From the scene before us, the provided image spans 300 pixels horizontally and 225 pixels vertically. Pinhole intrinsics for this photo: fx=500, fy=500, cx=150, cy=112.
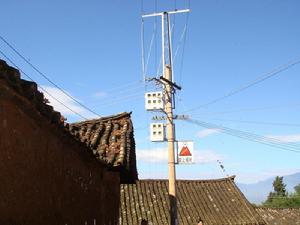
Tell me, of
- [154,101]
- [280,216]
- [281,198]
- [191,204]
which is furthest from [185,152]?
[281,198]

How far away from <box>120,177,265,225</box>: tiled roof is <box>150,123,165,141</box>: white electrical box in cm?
849

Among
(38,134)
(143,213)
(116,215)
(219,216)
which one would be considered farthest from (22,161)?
(219,216)

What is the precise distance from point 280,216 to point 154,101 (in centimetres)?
2344

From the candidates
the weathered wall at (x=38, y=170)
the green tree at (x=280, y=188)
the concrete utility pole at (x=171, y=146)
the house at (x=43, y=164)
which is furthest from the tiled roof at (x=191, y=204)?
the green tree at (x=280, y=188)

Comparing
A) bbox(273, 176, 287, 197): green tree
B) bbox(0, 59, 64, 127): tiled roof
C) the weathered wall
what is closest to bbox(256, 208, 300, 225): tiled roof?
the weathered wall

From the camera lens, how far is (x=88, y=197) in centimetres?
1061

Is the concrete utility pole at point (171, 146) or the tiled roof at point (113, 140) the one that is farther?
the concrete utility pole at point (171, 146)

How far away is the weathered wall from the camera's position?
6.01m

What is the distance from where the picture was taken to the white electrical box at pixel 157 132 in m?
20.0

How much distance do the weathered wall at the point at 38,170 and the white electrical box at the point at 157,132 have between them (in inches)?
360

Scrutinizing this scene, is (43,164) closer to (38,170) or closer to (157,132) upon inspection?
(38,170)

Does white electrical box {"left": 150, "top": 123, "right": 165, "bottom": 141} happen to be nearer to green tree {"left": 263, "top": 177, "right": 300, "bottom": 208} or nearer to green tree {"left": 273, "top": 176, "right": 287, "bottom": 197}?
green tree {"left": 263, "top": 177, "right": 300, "bottom": 208}

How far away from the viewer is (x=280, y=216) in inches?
1553

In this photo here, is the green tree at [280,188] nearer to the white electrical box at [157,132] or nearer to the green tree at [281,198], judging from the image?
the green tree at [281,198]
